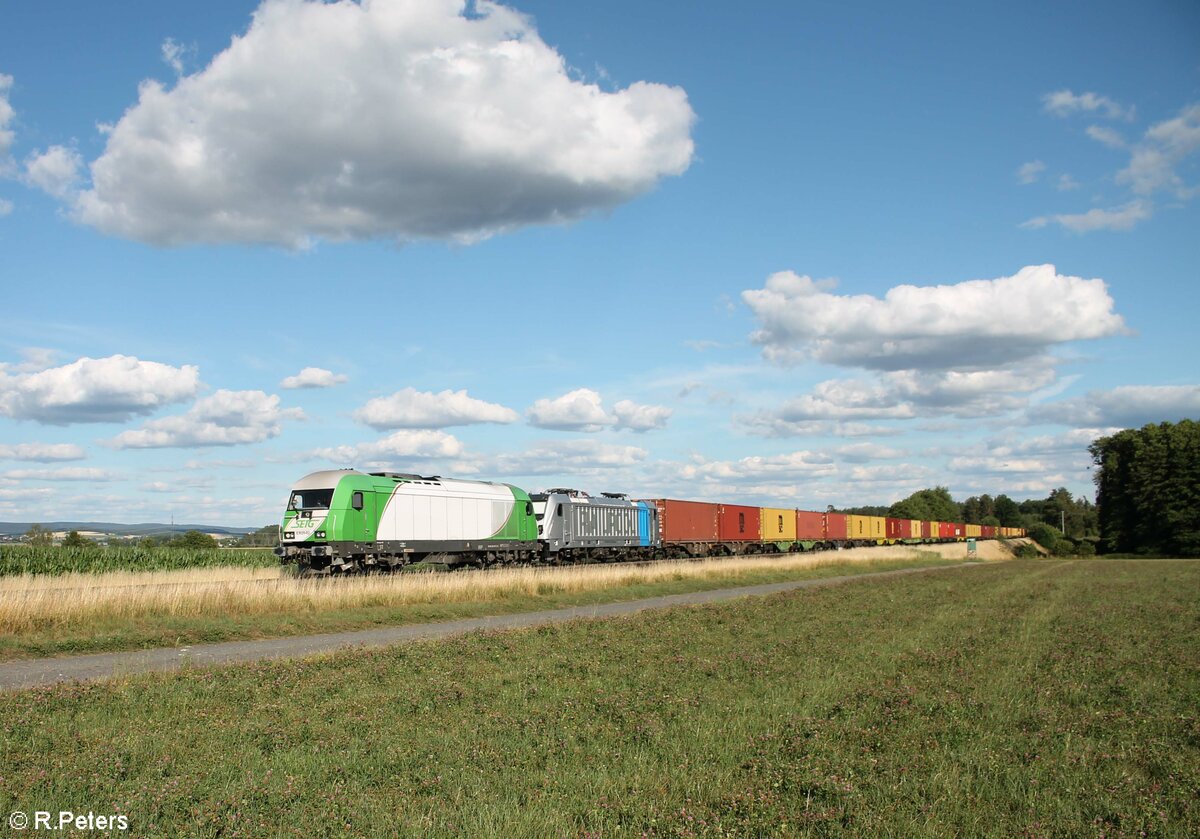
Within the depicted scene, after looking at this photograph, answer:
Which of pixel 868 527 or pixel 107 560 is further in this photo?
pixel 868 527

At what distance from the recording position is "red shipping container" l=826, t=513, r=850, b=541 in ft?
258

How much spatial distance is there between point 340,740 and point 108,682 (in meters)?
5.03

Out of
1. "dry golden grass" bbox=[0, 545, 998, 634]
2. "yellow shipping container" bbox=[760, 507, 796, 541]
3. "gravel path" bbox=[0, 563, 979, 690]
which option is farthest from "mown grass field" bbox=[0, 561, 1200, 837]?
"yellow shipping container" bbox=[760, 507, 796, 541]

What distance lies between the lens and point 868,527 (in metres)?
88.8

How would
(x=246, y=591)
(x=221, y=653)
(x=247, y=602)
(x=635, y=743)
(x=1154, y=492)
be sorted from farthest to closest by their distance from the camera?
(x=1154, y=492), (x=246, y=591), (x=247, y=602), (x=221, y=653), (x=635, y=743)

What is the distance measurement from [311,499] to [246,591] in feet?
33.3

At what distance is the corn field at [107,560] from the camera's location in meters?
38.0

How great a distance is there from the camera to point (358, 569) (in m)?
33.1

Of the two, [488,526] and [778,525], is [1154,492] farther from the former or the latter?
[488,526]

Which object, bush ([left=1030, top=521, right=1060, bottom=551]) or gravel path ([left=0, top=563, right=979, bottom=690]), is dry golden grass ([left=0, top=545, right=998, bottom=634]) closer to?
gravel path ([left=0, top=563, right=979, bottom=690])

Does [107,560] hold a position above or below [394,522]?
below

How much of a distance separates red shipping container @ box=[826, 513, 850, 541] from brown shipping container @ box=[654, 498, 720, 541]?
70.2ft

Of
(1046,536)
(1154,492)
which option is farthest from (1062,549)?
(1154,492)

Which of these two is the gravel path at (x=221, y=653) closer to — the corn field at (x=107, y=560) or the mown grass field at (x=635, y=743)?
the mown grass field at (x=635, y=743)
